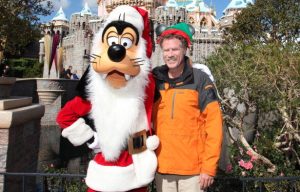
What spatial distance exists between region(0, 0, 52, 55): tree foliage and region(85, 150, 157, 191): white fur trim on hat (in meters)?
4.98

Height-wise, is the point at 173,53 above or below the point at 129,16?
below

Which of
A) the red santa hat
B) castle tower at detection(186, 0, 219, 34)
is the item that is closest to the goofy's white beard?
→ the red santa hat

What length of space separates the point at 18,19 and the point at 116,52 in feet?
19.2

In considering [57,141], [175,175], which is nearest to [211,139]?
[175,175]

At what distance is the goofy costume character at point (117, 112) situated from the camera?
9.25 feet

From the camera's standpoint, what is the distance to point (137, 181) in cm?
285

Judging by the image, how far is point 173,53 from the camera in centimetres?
284

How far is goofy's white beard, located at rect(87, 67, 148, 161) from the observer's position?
2844mm

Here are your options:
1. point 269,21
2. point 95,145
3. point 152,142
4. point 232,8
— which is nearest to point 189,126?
point 152,142

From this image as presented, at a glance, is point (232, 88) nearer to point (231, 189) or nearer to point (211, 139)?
point (231, 189)

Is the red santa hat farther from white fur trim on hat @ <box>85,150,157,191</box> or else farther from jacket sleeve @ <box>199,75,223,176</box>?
white fur trim on hat @ <box>85,150,157,191</box>

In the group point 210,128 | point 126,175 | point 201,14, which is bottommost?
point 126,175

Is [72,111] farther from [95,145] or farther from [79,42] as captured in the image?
[79,42]

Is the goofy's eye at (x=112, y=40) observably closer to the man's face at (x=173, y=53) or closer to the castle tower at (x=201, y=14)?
the man's face at (x=173, y=53)
